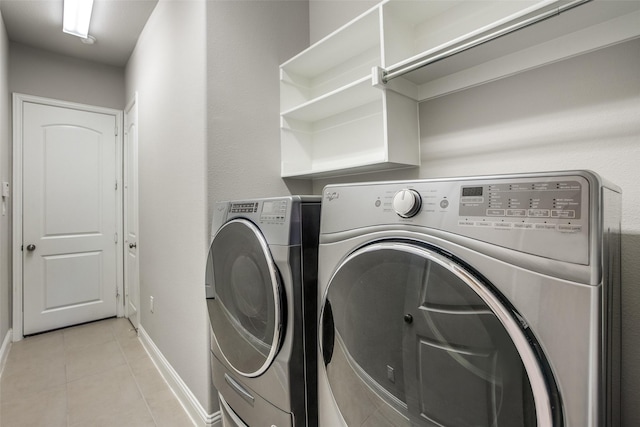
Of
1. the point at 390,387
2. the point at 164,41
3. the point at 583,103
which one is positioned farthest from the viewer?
the point at 164,41

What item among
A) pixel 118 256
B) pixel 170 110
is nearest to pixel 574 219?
pixel 170 110

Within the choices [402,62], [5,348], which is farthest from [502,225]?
[5,348]

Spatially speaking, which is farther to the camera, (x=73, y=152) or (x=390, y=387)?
(x=73, y=152)

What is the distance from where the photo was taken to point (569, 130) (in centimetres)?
→ 107

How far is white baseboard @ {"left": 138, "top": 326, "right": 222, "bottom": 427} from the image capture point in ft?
5.20

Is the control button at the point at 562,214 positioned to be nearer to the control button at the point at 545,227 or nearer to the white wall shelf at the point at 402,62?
the control button at the point at 545,227

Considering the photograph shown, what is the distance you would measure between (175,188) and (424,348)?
1793 mm

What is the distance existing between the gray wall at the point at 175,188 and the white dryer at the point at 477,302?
1.06 m

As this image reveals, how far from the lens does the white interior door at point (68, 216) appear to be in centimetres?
301

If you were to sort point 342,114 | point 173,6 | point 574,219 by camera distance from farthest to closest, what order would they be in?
point 173,6, point 342,114, point 574,219

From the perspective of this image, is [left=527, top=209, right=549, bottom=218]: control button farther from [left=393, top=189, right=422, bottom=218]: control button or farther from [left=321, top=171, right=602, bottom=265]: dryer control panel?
[left=393, top=189, right=422, bottom=218]: control button

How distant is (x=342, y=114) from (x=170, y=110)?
117 centimetres

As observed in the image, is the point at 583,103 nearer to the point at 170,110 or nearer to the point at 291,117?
the point at 291,117

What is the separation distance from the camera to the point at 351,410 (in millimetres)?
870
